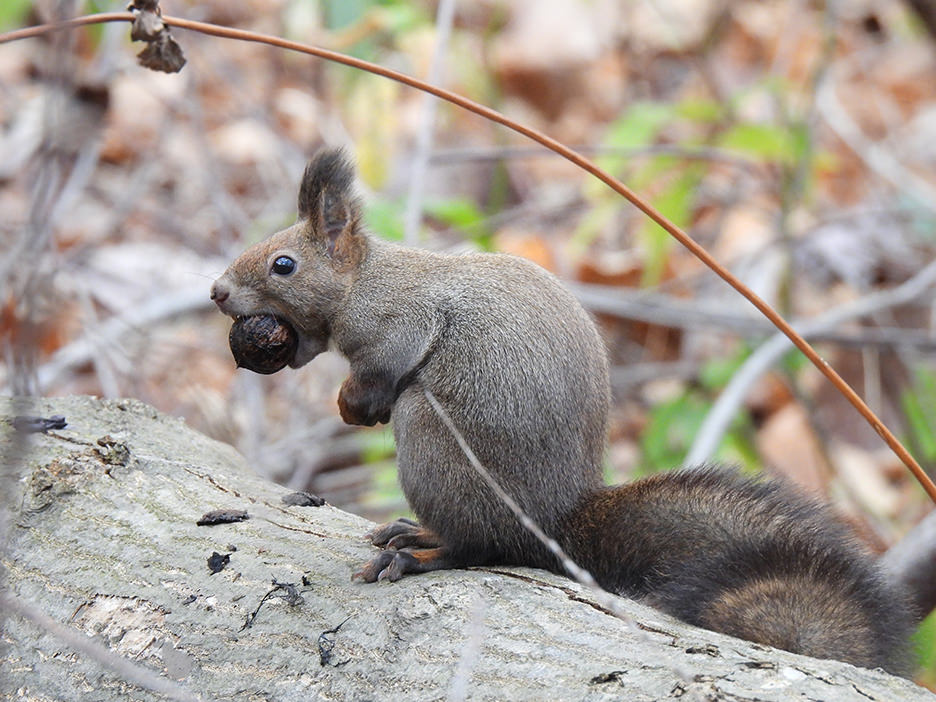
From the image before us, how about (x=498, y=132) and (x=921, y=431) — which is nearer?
(x=921, y=431)

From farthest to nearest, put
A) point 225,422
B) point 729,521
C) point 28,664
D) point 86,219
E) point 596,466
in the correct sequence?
point 86,219 → point 225,422 → point 596,466 → point 729,521 → point 28,664

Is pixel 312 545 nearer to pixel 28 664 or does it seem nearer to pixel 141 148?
pixel 28 664

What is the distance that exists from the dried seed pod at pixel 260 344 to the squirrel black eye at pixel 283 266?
0.29ft

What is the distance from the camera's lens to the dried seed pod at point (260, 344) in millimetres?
2074

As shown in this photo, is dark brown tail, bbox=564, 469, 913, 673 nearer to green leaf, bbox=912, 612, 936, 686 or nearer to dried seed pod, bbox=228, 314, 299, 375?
green leaf, bbox=912, 612, 936, 686

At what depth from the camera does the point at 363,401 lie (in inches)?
77.5

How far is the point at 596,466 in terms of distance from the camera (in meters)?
1.92

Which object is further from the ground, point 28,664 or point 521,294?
point 521,294

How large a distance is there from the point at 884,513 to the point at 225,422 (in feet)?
8.09

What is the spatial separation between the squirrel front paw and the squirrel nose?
12.3 inches

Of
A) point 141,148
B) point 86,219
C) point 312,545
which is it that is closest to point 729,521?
point 312,545

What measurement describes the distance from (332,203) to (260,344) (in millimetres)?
311

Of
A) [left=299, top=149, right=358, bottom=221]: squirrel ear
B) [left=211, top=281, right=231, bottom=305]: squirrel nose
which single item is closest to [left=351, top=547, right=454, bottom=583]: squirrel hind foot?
[left=211, top=281, right=231, bottom=305]: squirrel nose

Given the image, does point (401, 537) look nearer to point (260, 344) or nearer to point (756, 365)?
point (260, 344)
